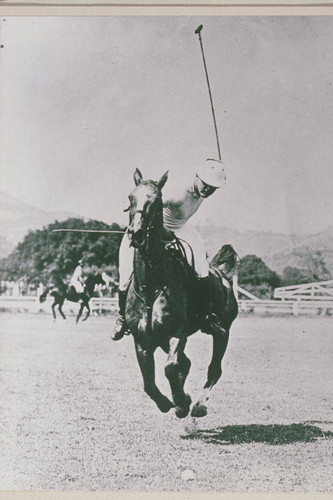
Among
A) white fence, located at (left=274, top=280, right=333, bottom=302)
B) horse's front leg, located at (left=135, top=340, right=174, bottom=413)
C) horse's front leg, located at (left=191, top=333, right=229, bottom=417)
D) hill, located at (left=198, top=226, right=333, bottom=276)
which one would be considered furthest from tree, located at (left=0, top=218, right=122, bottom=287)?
white fence, located at (left=274, top=280, right=333, bottom=302)

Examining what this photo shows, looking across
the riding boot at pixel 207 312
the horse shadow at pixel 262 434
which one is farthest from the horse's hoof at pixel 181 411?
the riding boot at pixel 207 312

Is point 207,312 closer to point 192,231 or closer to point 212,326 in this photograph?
point 212,326

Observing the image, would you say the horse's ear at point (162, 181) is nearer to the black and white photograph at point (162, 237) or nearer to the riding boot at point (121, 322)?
the black and white photograph at point (162, 237)

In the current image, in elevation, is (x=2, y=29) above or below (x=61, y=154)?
above

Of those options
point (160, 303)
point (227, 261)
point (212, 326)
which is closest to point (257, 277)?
point (227, 261)

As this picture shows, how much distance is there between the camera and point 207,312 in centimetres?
432

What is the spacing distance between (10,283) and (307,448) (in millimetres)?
2270

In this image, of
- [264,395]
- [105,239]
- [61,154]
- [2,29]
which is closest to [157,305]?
[105,239]

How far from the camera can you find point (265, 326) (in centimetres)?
430

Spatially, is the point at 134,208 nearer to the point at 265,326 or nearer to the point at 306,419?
the point at 265,326

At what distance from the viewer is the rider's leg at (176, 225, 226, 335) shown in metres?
4.29

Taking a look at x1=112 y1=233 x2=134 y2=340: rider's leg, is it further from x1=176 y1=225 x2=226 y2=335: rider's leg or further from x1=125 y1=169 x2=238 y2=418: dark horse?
x1=176 y1=225 x2=226 y2=335: rider's leg

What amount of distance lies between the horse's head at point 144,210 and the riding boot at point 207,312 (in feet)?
1.62

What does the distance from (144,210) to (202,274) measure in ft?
1.92
